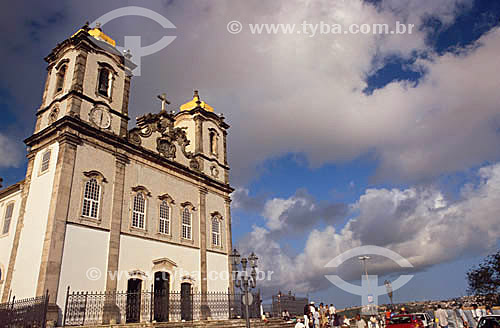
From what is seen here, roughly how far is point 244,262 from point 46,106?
46.8ft

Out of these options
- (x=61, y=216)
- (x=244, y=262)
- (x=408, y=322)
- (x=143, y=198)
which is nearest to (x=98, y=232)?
(x=61, y=216)

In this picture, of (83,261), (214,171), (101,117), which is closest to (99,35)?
(101,117)

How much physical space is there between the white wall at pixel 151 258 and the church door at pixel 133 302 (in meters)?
0.38

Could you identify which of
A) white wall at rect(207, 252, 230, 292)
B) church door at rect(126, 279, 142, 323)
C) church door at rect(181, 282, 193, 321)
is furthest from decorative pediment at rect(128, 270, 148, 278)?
white wall at rect(207, 252, 230, 292)

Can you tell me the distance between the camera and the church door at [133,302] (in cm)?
1781

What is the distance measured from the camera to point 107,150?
19438 millimetres

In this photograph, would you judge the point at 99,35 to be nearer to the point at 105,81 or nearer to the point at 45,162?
the point at 105,81

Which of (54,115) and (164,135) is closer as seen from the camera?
(54,115)

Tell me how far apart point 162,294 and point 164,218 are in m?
4.40

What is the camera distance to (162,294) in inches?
790

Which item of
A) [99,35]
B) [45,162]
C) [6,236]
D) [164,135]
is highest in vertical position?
[99,35]

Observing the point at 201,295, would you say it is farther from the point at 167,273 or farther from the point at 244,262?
the point at 244,262

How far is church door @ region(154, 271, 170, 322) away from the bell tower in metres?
8.61

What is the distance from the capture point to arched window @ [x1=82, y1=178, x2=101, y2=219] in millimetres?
17625
